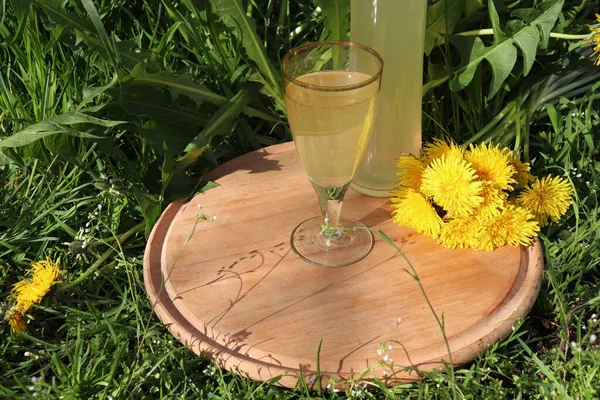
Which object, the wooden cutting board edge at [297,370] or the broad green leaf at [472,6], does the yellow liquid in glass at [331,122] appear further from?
the broad green leaf at [472,6]

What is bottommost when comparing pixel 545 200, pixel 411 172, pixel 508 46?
pixel 545 200

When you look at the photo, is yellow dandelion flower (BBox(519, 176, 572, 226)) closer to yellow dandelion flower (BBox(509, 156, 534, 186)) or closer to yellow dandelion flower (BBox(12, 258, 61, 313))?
yellow dandelion flower (BBox(509, 156, 534, 186))

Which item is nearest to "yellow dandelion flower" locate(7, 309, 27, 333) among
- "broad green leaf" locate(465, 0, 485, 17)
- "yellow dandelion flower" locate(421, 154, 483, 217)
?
"yellow dandelion flower" locate(421, 154, 483, 217)

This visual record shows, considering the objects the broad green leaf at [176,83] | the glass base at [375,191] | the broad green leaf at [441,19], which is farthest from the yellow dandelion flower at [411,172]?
the broad green leaf at [176,83]

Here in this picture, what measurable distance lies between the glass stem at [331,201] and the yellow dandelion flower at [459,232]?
0.73ft

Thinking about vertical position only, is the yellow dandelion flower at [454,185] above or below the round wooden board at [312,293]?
above

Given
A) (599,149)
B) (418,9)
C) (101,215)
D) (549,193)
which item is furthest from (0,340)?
(599,149)

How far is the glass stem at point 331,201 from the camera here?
1501 mm

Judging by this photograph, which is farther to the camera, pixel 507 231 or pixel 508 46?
pixel 508 46

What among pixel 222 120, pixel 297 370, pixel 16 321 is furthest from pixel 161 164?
pixel 297 370

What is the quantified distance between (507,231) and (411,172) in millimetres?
232

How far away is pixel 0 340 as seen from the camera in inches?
63.8

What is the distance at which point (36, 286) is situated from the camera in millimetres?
1608

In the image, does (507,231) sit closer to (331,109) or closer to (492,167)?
(492,167)
